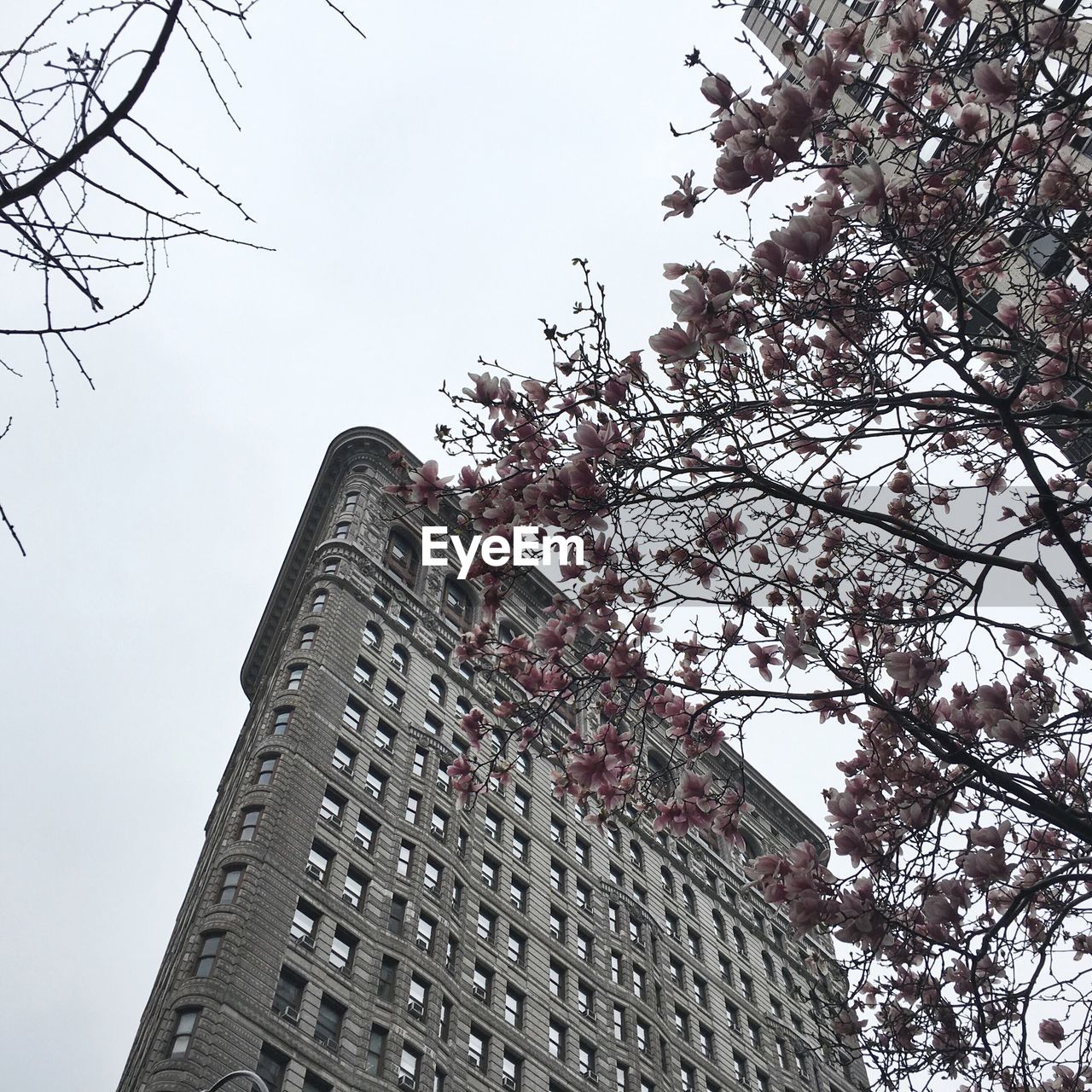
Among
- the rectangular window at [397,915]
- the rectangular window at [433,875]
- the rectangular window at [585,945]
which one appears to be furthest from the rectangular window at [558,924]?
the rectangular window at [397,915]

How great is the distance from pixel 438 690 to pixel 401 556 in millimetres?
8003

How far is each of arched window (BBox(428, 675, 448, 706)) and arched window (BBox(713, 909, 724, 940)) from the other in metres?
18.1

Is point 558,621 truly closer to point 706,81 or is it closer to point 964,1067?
point 706,81

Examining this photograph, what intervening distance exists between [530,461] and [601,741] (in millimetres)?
2222

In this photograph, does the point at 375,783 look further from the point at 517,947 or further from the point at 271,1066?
the point at 271,1066

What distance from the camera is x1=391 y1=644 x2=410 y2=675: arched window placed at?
40.8 m

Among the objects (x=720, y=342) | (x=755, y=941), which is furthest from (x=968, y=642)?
(x=755, y=941)

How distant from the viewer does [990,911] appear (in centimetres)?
762

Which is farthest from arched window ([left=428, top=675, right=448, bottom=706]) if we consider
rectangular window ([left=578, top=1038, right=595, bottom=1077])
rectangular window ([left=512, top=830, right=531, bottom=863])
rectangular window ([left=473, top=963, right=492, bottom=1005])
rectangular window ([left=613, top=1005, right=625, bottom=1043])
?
rectangular window ([left=578, top=1038, right=595, bottom=1077])

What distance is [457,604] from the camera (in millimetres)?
47719

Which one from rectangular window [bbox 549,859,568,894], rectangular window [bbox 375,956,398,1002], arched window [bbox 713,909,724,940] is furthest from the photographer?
arched window [bbox 713,909,724,940]

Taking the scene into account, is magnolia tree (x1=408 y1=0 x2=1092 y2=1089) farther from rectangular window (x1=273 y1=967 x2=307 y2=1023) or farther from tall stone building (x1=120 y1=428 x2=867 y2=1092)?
rectangular window (x1=273 y1=967 x2=307 y2=1023)

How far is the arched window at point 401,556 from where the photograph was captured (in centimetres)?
4588

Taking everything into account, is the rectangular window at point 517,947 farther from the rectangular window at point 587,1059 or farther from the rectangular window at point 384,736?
the rectangular window at point 384,736
